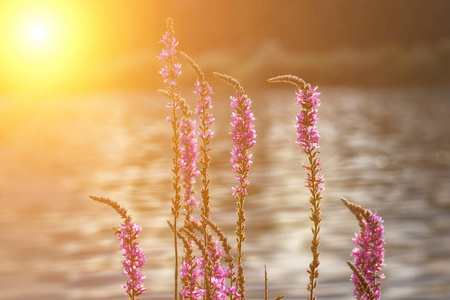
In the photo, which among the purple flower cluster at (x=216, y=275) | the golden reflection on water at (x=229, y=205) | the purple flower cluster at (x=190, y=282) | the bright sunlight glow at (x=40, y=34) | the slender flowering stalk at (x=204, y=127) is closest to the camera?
the purple flower cluster at (x=216, y=275)

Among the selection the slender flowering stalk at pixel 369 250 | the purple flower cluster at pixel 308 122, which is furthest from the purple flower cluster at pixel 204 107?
the slender flowering stalk at pixel 369 250

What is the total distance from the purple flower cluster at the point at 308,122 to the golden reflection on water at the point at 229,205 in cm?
1052

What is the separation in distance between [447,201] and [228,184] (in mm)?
9033

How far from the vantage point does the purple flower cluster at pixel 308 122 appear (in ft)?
22.2

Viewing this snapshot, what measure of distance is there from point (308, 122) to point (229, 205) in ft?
77.3

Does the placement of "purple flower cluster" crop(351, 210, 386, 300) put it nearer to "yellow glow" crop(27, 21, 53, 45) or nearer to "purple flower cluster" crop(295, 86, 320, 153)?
"purple flower cluster" crop(295, 86, 320, 153)

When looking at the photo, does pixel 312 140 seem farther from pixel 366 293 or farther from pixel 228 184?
pixel 228 184

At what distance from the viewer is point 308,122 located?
22.3ft

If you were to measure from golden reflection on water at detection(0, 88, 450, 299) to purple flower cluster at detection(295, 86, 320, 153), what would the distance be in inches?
414

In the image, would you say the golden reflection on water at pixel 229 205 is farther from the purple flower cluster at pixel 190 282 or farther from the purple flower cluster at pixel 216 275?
the purple flower cluster at pixel 216 275

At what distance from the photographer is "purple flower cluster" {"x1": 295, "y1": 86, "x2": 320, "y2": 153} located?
22.2 feet

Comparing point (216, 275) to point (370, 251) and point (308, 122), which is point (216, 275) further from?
point (308, 122)

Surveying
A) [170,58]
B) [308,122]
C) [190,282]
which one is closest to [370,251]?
[308,122]

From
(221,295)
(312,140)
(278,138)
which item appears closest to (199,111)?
(312,140)
